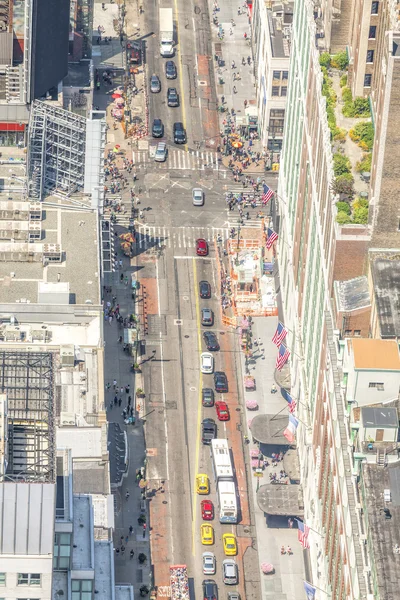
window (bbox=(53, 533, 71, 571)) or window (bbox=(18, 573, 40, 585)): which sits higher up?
window (bbox=(53, 533, 71, 571))

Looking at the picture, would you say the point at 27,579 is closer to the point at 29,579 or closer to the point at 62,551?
the point at 29,579

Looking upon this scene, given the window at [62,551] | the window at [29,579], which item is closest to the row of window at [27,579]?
the window at [29,579]

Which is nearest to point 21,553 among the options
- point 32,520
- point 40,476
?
point 32,520

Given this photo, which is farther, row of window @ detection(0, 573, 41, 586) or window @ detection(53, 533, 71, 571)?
window @ detection(53, 533, 71, 571)

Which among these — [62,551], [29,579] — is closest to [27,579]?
[29,579]

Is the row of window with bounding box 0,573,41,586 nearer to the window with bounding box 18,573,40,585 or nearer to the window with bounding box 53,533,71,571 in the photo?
the window with bounding box 18,573,40,585

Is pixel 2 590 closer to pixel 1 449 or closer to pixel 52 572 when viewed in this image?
pixel 52 572

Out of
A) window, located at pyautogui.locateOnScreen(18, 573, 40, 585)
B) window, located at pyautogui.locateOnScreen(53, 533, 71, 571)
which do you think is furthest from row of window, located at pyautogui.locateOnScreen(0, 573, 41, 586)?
window, located at pyautogui.locateOnScreen(53, 533, 71, 571)
